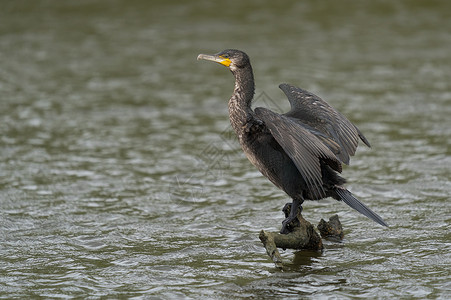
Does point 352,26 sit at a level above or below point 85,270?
above

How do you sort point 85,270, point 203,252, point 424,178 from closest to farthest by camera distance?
1. point 85,270
2. point 203,252
3. point 424,178

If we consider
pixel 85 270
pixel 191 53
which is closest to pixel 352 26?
pixel 191 53

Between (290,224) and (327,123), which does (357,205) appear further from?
(327,123)

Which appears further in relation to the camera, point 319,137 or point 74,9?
point 74,9

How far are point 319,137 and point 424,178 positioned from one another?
102 inches

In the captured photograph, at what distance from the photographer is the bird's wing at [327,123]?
6349mm

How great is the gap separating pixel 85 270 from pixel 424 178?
421 centimetres

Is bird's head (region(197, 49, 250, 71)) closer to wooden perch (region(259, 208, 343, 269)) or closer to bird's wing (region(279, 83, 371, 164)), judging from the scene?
bird's wing (region(279, 83, 371, 164))

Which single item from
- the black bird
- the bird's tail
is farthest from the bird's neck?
the bird's tail

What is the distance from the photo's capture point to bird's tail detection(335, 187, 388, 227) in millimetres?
5977

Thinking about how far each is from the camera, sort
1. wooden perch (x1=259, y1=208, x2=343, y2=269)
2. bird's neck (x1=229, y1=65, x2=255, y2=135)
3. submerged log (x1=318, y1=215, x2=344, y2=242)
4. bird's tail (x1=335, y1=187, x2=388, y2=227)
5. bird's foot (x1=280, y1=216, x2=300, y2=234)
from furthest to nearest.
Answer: submerged log (x1=318, y1=215, x2=344, y2=242), bird's neck (x1=229, y1=65, x2=255, y2=135), bird's foot (x1=280, y1=216, x2=300, y2=234), bird's tail (x1=335, y1=187, x2=388, y2=227), wooden perch (x1=259, y1=208, x2=343, y2=269)

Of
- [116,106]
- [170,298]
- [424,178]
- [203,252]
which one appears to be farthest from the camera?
[116,106]

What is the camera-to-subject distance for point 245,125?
6285 mm

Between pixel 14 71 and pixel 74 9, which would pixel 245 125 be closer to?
pixel 14 71
